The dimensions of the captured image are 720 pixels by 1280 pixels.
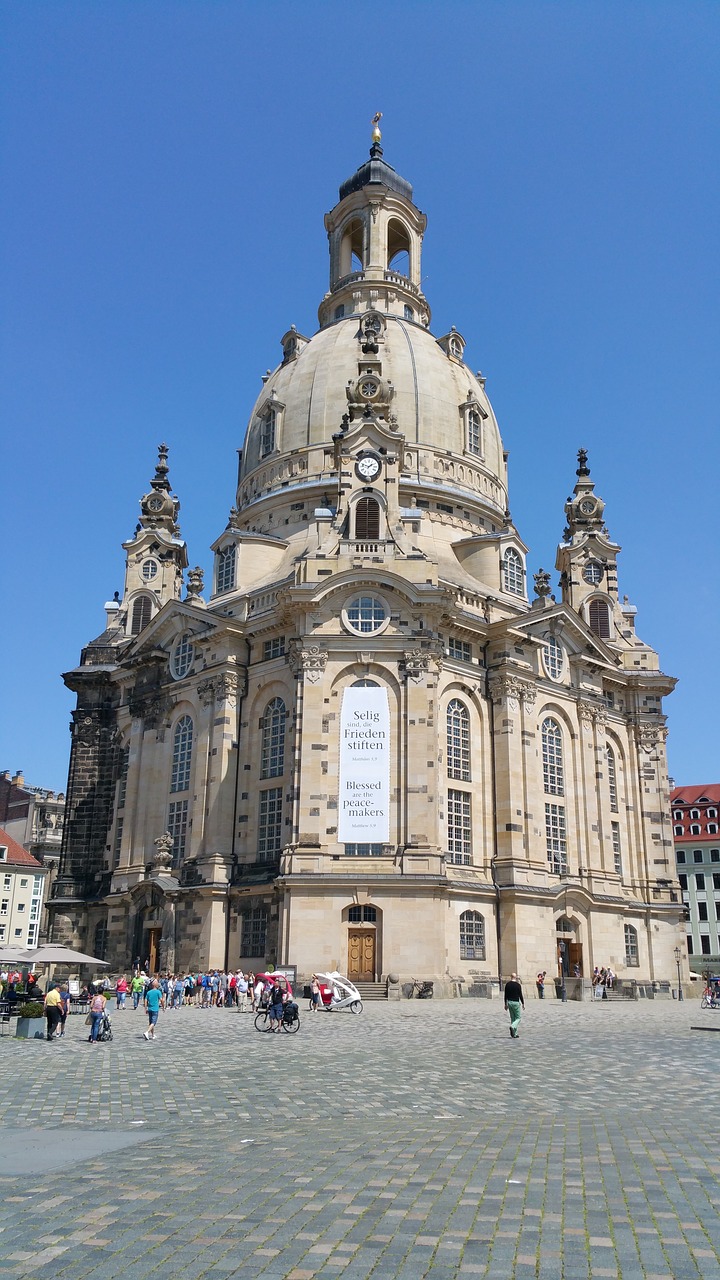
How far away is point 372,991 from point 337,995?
6.78 metres

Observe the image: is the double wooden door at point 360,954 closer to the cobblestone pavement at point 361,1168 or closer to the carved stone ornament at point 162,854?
the carved stone ornament at point 162,854

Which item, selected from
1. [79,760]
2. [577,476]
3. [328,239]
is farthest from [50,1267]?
[328,239]

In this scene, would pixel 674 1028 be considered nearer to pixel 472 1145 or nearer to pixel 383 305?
pixel 472 1145

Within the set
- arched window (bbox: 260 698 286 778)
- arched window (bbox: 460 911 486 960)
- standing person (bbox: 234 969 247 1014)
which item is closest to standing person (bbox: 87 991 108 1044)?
standing person (bbox: 234 969 247 1014)

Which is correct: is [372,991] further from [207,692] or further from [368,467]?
[368,467]

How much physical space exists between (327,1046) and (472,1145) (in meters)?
14.5

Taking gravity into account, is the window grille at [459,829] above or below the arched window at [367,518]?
below

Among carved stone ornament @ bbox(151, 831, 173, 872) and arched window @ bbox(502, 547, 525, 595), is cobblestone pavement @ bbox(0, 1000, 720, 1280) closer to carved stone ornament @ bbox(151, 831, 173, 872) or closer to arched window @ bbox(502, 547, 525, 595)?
carved stone ornament @ bbox(151, 831, 173, 872)

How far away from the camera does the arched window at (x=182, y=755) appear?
6066cm

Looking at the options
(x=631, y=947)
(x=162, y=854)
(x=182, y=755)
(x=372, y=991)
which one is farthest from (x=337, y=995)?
(x=631, y=947)

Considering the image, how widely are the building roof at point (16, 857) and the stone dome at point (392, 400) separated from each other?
147ft

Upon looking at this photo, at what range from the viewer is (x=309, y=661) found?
52.1 m

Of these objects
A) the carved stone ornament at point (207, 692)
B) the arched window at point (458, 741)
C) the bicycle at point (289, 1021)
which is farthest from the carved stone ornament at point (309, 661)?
the bicycle at point (289, 1021)

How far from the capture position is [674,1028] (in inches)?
1346
